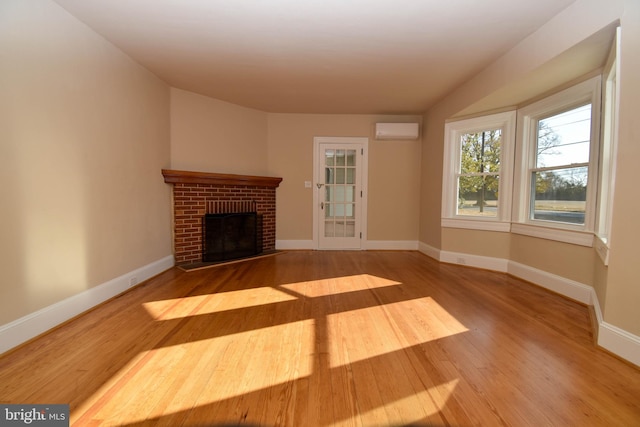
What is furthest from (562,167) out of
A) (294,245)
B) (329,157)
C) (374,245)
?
(294,245)

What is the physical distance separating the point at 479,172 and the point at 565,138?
1.17 meters

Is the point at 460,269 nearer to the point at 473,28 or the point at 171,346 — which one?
the point at 473,28

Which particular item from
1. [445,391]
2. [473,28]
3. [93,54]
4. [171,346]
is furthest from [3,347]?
[473,28]

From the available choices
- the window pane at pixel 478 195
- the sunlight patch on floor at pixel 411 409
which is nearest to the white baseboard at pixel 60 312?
the sunlight patch on floor at pixel 411 409

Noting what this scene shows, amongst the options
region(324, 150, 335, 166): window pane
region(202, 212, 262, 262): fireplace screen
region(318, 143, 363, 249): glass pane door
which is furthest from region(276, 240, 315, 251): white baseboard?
region(324, 150, 335, 166): window pane

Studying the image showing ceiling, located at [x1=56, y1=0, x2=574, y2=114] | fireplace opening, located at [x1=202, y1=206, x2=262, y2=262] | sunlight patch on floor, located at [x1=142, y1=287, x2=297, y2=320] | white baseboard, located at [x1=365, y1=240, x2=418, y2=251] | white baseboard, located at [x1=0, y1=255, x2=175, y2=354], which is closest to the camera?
white baseboard, located at [x1=0, y1=255, x2=175, y2=354]

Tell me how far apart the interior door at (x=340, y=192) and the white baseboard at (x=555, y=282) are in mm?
2543

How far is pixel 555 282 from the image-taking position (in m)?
3.15

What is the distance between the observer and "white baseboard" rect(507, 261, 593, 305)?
2846 millimetres

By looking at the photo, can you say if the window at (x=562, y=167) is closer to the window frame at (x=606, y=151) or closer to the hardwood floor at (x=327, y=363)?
the window frame at (x=606, y=151)

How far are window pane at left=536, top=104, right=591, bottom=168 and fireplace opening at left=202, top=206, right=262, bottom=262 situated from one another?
13.4ft

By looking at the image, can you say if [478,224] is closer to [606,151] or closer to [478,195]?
[478,195]

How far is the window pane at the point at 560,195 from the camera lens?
117 inches

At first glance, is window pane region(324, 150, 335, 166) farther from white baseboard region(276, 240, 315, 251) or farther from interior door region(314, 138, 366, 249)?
white baseboard region(276, 240, 315, 251)
